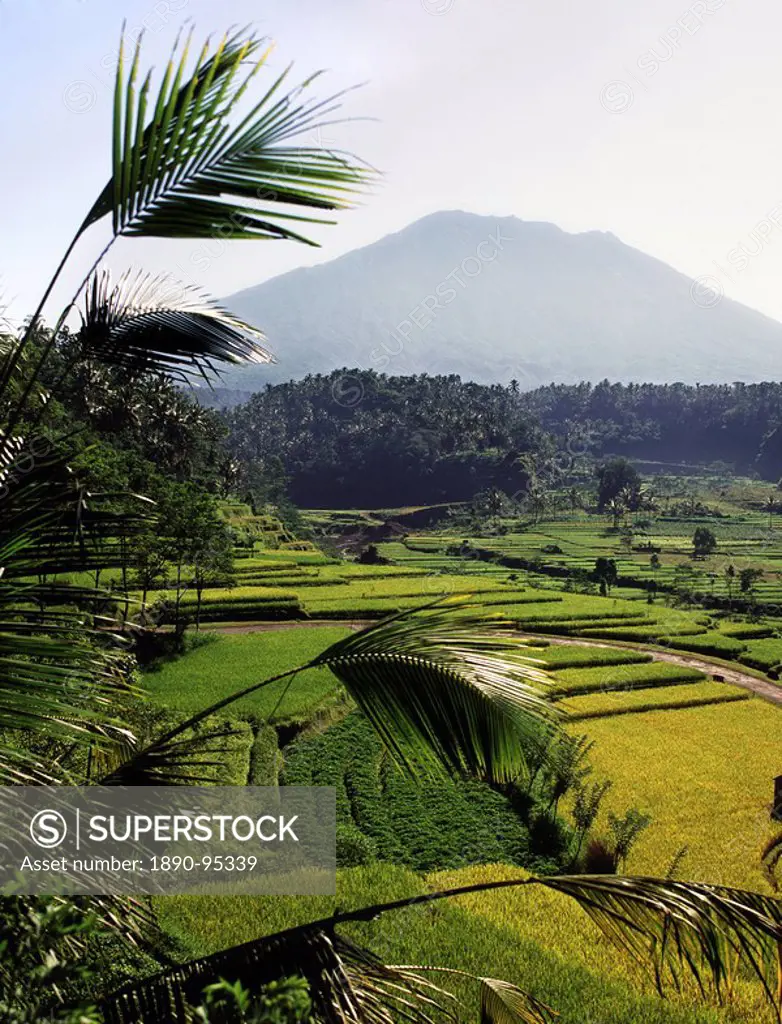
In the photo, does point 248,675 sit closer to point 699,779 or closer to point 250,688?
point 699,779

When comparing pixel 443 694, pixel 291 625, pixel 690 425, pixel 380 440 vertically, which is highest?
pixel 690 425

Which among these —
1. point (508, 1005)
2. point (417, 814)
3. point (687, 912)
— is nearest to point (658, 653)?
point (417, 814)

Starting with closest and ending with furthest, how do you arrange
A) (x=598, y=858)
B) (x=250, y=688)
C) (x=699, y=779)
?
1. (x=250, y=688)
2. (x=598, y=858)
3. (x=699, y=779)

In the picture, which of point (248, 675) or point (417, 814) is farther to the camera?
point (248, 675)

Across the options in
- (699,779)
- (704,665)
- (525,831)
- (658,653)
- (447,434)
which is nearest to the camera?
(525,831)

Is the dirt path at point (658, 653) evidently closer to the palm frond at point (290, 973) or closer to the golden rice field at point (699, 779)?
the golden rice field at point (699, 779)

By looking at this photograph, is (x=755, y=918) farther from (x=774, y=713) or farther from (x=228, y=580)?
(x=228, y=580)

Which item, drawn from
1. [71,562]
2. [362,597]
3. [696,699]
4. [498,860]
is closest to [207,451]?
[362,597]

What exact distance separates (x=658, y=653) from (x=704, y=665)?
5.72 ft

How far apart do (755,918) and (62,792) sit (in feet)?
7.91

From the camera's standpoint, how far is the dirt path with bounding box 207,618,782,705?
2508 centimetres

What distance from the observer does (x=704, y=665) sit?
27.6 metres

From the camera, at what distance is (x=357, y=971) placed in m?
2.86

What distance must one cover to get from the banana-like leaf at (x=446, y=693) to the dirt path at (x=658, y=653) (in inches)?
918
